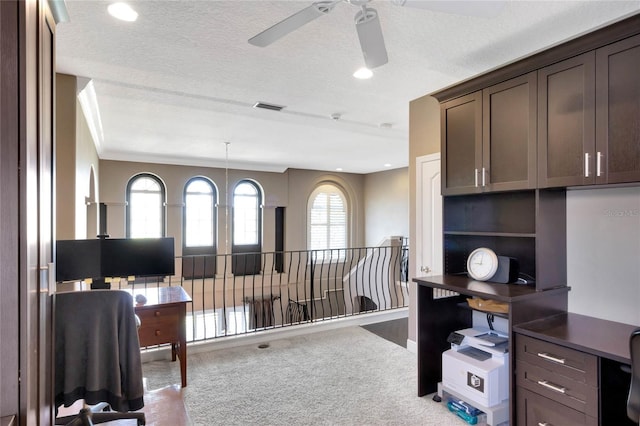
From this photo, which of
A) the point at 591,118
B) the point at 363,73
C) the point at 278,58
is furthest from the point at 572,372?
the point at 278,58

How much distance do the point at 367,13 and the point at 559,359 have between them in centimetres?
206

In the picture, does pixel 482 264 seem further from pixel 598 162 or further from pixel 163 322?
pixel 163 322

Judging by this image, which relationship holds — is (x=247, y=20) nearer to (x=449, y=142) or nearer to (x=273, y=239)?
(x=449, y=142)

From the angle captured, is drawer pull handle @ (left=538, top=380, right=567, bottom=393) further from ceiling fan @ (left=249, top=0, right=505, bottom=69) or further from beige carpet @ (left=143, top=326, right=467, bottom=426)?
ceiling fan @ (left=249, top=0, right=505, bottom=69)

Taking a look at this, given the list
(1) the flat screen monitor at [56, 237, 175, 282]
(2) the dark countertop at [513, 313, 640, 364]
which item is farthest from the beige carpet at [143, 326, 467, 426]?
(1) the flat screen monitor at [56, 237, 175, 282]

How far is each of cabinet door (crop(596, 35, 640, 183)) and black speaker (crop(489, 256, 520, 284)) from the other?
84 cm

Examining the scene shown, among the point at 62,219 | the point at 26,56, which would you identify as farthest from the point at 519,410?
the point at 62,219

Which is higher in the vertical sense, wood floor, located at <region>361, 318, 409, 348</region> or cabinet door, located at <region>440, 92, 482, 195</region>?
cabinet door, located at <region>440, 92, 482, 195</region>

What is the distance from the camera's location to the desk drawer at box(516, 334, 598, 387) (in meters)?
1.81

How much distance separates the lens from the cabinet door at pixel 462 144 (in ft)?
8.64

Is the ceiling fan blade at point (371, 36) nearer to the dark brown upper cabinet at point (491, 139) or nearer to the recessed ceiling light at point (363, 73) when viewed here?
the recessed ceiling light at point (363, 73)

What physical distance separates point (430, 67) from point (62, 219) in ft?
10.8

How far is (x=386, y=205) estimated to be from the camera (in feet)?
29.8

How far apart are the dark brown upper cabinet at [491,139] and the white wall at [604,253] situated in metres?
0.41
